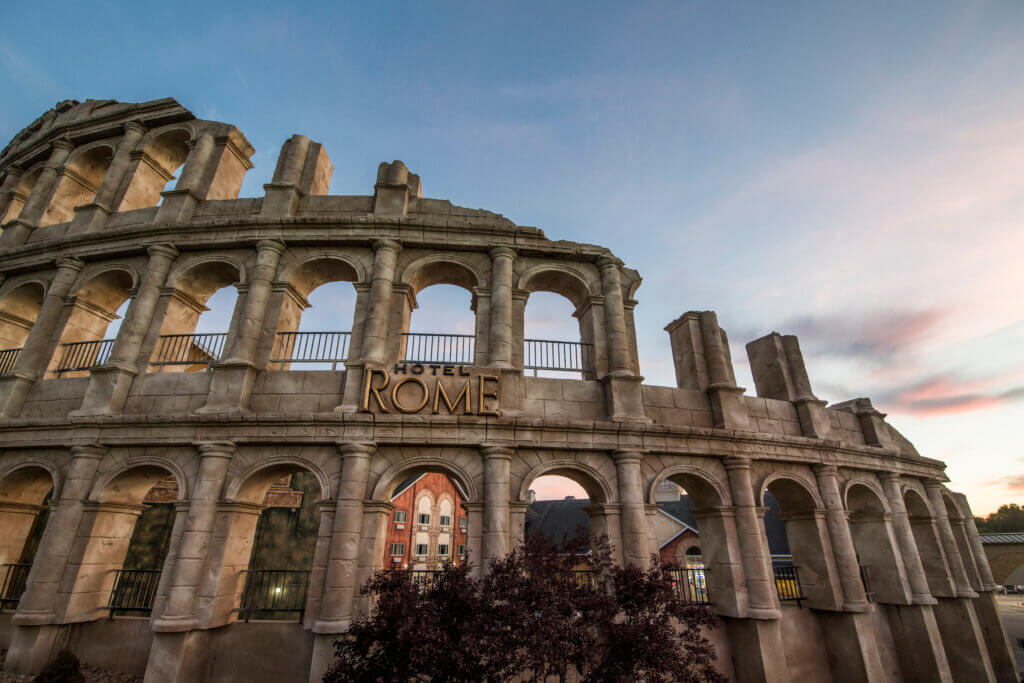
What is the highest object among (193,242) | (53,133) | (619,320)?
(53,133)

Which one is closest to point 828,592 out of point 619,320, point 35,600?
point 619,320

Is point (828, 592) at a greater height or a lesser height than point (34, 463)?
lesser

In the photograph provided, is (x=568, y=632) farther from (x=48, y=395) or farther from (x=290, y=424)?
(x=48, y=395)

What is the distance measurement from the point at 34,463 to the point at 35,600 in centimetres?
354

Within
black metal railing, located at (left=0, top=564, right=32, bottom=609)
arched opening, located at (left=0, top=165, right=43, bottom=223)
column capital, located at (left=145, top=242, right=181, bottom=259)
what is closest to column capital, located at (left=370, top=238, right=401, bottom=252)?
column capital, located at (left=145, top=242, right=181, bottom=259)

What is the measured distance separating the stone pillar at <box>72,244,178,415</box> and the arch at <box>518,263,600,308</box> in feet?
35.1

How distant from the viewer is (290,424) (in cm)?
1124

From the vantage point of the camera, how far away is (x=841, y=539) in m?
12.9

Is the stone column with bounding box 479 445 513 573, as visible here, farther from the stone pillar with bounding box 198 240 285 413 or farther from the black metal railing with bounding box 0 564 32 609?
the black metal railing with bounding box 0 564 32 609

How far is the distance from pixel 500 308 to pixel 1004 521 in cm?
11037

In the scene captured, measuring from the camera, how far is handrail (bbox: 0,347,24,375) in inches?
580

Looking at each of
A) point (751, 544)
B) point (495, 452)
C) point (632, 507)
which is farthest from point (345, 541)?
point (751, 544)

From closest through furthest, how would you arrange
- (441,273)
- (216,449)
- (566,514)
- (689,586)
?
(216,449)
(689,586)
(441,273)
(566,514)

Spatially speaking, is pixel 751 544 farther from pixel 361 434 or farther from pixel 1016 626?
pixel 1016 626
